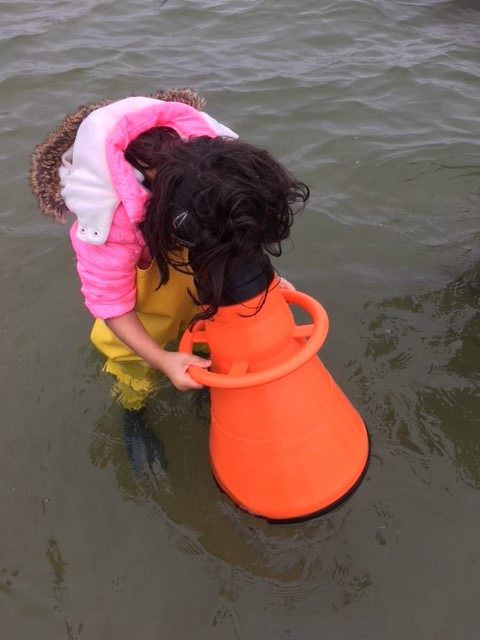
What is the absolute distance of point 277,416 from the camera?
1.61 metres

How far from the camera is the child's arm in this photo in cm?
164

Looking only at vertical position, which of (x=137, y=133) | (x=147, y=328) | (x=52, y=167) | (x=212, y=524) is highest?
(x=137, y=133)

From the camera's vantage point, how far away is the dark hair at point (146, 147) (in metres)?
1.54

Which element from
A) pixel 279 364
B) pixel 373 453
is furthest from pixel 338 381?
pixel 279 364

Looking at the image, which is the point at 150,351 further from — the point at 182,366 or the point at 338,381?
the point at 338,381

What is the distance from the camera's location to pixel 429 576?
173cm

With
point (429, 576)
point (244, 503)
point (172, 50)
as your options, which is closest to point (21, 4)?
point (172, 50)

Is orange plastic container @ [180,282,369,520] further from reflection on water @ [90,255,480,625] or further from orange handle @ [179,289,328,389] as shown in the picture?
reflection on water @ [90,255,480,625]

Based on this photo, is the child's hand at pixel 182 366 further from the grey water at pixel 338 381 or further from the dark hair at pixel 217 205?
the grey water at pixel 338 381

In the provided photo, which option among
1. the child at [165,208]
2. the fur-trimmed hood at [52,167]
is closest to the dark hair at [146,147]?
the child at [165,208]

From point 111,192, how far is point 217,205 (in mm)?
363

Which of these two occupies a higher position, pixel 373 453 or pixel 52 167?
pixel 52 167

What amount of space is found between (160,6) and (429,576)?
18.2 feet

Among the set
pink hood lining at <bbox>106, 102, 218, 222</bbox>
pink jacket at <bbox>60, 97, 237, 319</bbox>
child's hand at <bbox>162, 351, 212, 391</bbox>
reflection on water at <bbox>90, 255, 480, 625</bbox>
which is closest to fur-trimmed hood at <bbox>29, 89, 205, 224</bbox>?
pink jacket at <bbox>60, 97, 237, 319</bbox>
